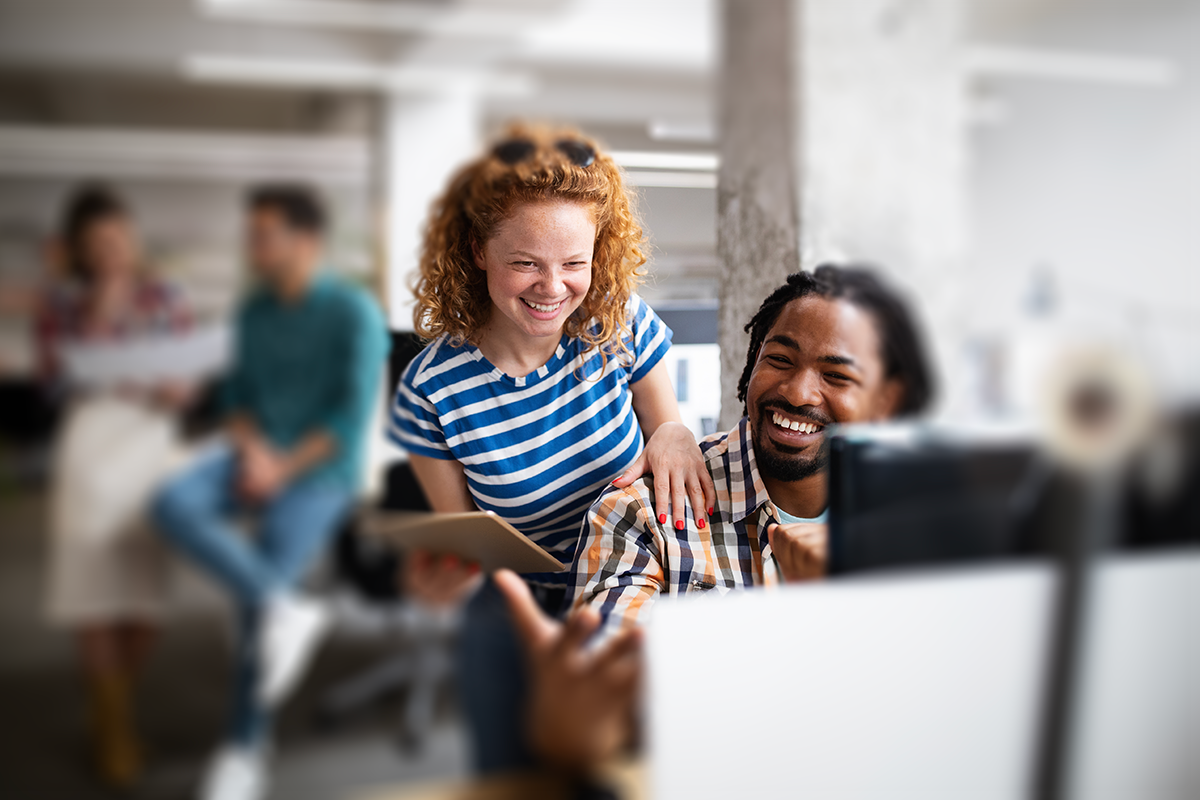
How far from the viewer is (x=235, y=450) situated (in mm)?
884

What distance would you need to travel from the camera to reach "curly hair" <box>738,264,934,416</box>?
1090 millimetres

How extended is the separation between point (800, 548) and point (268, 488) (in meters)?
0.66

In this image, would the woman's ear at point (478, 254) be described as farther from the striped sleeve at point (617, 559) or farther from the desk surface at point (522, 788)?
the desk surface at point (522, 788)

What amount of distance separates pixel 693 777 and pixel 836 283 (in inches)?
26.1

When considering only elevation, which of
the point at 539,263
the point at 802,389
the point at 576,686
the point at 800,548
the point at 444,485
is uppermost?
the point at 539,263

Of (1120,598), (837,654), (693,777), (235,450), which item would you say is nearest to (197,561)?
(235,450)

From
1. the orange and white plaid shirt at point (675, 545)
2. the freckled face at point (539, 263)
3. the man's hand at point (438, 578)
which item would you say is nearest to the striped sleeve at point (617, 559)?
the orange and white plaid shirt at point (675, 545)

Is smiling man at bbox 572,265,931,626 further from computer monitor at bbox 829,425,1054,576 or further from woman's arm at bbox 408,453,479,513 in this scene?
woman's arm at bbox 408,453,479,513

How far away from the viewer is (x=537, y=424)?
3.32ft

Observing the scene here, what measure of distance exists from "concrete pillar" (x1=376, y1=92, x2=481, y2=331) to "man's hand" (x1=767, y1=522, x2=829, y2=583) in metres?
0.56

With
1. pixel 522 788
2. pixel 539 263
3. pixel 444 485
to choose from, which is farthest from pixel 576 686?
pixel 539 263

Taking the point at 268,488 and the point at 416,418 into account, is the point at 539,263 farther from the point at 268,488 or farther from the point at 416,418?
the point at 268,488

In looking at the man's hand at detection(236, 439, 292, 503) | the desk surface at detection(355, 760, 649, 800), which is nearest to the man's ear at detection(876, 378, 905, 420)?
the desk surface at detection(355, 760, 649, 800)

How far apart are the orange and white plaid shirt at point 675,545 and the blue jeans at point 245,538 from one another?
1.04 feet
